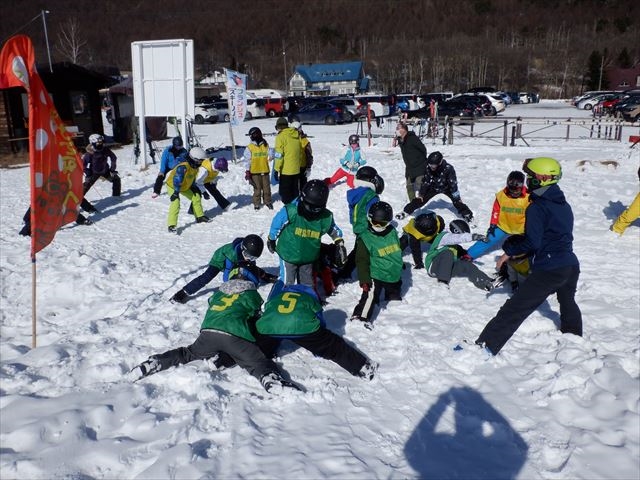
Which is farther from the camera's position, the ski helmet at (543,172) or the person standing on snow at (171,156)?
the person standing on snow at (171,156)

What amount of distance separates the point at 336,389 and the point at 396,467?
0.86 metres

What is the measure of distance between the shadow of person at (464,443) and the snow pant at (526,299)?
1.94 feet

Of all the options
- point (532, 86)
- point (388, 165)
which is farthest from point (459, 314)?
point (532, 86)

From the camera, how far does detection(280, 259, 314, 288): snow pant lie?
4955 mm

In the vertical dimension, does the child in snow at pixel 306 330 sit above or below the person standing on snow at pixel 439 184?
below

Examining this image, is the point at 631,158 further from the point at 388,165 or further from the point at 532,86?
the point at 532,86

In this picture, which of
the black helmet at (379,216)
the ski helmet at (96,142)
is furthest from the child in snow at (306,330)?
the ski helmet at (96,142)

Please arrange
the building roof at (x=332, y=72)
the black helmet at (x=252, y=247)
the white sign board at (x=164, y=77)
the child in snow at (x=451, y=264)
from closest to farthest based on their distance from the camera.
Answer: the black helmet at (x=252, y=247), the child in snow at (x=451, y=264), the white sign board at (x=164, y=77), the building roof at (x=332, y=72)

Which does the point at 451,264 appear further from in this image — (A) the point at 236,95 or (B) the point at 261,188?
(A) the point at 236,95

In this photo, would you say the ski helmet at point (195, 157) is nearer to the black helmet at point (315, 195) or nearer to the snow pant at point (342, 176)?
the snow pant at point (342, 176)

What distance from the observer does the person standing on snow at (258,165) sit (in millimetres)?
9242

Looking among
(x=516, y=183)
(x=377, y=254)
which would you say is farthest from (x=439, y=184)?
(x=377, y=254)

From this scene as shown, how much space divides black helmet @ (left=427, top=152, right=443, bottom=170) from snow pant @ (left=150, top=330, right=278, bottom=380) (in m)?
5.31

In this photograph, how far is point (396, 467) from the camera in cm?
280
